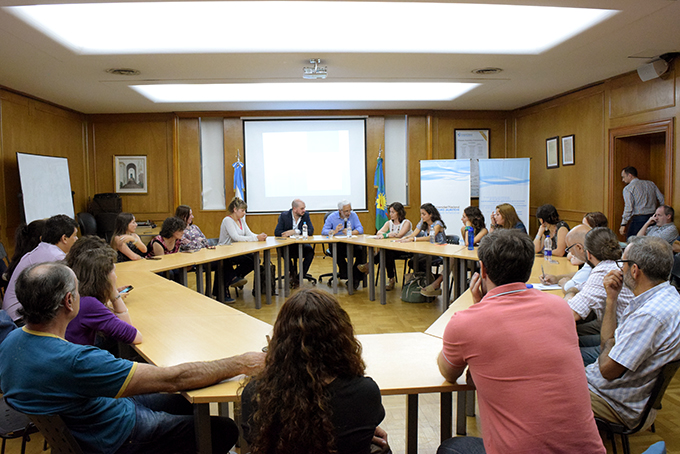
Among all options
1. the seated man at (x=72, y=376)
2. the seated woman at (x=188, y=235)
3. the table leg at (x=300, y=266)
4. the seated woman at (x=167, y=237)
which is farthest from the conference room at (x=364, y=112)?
the seated man at (x=72, y=376)

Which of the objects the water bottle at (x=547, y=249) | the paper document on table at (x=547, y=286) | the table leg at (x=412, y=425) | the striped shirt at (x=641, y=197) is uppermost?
the striped shirt at (x=641, y=197)

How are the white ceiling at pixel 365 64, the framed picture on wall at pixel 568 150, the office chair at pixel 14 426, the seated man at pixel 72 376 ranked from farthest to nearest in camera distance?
the framed picture on wall at pixel 568 150
the white ceiling at pixel 365 64
the office chair at pixel 14 426
the seated man at pixel 72 376

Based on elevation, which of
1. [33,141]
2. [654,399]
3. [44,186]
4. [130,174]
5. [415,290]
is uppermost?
[33,141]

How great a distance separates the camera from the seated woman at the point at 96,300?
7.11 feet

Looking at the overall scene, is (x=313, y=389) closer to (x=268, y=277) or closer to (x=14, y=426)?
(x=14, y=426)

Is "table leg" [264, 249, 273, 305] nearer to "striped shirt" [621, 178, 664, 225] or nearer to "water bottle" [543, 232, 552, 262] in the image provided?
"water bottle" [543, 232, 552, 262]

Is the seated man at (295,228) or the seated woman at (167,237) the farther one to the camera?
→ the seated man at (295,228)

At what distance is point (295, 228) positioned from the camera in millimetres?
6863

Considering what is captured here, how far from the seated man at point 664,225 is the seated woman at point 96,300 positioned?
560 cm

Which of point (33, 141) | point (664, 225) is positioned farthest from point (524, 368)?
point (33, 141)

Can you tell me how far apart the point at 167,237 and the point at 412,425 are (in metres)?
3.86

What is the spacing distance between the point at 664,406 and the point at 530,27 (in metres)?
3.74

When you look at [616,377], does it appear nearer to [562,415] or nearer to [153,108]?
[562,415]

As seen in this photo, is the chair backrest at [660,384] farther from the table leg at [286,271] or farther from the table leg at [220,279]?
the table leg at [286,271]
